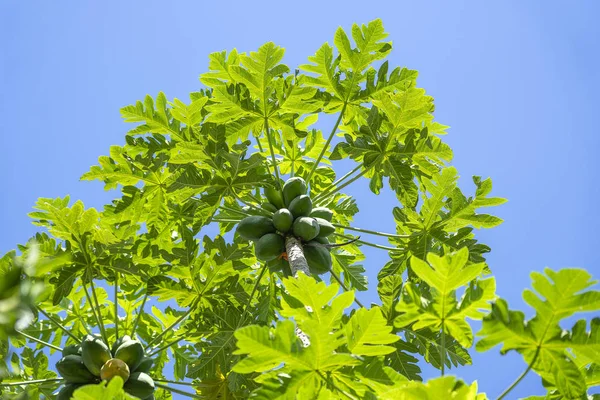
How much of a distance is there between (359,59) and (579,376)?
2876 mm

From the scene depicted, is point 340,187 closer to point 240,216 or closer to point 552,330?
point 240,216

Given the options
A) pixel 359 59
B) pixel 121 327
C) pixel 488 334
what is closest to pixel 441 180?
pixel 359 59

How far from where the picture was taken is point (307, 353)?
2139 millimetres

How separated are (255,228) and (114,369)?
1.31m

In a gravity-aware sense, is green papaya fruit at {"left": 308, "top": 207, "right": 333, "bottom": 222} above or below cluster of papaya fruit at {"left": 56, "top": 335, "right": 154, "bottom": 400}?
above

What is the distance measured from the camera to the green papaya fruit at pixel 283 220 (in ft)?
12.6

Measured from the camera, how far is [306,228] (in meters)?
3.74

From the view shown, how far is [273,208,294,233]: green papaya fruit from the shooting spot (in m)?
3.83

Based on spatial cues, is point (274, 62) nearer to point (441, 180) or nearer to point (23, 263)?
point (441, 180)

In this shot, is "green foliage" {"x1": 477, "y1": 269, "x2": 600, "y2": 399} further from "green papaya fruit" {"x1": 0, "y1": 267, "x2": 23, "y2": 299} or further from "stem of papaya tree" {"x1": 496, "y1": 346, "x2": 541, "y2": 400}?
"green papaya fruit" {"x1": 0, "y1": 267, "x2": 23, "y2": 299}

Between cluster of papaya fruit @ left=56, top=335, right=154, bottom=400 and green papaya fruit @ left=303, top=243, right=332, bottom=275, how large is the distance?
139 cm

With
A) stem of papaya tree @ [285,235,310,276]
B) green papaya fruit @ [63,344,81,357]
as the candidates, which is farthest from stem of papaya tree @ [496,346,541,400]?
green papaya fruit @ [63,344,81,357]

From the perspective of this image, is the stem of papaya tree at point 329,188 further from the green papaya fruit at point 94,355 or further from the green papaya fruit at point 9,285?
the green papaya fruit at point 9,285

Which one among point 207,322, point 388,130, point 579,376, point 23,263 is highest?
point 388,130
